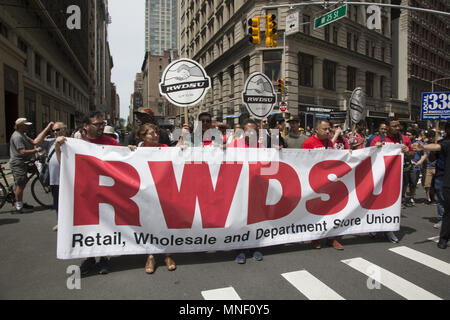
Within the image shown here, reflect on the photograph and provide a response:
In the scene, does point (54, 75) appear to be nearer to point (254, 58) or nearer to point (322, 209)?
point (254, 58)

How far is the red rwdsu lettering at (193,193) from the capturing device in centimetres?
406

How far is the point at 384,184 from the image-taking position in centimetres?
509

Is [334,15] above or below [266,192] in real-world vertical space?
above

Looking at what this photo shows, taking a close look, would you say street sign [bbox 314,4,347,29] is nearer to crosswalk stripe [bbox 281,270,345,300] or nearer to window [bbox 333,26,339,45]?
crosswalk stripe [bbox 281,270,345,300]

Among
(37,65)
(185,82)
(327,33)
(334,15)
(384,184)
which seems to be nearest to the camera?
(384,184)

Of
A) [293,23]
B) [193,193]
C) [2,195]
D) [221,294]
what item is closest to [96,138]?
[193,193]

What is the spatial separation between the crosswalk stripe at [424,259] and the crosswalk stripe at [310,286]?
1.72 metres

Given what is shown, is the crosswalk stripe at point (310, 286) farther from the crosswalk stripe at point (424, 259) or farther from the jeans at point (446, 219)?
the jeans at point (446, 219)

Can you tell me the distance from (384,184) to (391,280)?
1887mm

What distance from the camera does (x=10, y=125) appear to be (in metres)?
21.6

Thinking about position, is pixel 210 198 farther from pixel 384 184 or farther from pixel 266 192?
pixel 384 184

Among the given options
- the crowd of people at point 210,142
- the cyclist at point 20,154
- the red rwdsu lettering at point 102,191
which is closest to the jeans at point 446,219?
the crowd of people at point 210,142

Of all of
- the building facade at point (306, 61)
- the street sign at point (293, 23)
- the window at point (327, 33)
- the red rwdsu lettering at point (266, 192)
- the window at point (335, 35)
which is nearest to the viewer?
the red rwdsu lettering at point (266, 192)
